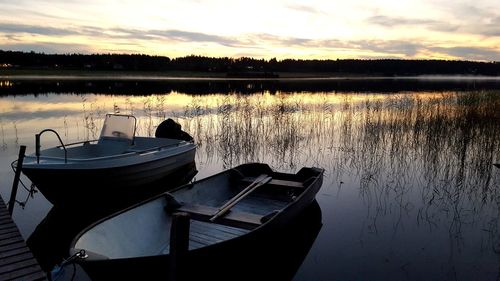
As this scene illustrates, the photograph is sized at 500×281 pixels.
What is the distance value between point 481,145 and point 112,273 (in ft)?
41.1

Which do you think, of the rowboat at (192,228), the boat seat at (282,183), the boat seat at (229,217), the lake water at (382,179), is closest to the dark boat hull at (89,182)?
the lake water at (382,179)

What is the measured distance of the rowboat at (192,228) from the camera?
4312 mm

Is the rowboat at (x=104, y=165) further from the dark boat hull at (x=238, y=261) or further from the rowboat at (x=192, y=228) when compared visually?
the dark boat hull at (x=238, y=261)

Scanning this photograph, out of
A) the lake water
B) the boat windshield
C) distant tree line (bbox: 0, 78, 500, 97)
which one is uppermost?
distant tree line (bbox: 0, 78, 500, 97)

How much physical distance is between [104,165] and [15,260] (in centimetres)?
340

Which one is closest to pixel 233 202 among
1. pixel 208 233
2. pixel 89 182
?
pixel 208 233

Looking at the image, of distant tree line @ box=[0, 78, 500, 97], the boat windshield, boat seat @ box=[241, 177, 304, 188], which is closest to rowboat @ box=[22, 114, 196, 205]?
the boat windshield

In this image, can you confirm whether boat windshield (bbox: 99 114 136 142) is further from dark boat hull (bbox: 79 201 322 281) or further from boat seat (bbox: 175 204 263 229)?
dark boat hull (bbox: 79 201 322 281)

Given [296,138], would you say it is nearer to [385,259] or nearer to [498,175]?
[498,175]

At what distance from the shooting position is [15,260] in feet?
16.9

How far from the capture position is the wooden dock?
187 inches

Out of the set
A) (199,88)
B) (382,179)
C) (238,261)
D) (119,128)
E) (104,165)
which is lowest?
(382,179)

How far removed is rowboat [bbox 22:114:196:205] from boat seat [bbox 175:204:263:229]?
2783 millimetres

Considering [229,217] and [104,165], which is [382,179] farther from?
[104,165]
